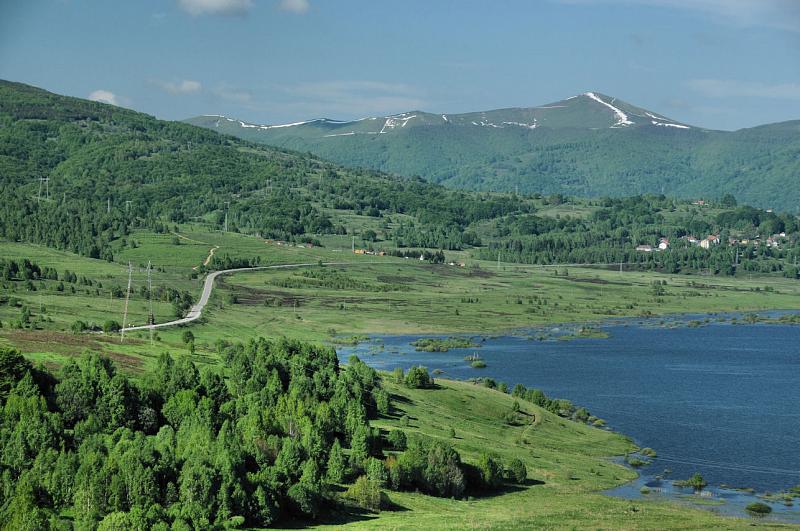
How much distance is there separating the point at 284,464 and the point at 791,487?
131 ft

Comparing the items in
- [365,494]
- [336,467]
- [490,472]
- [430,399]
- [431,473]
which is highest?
[430,399]

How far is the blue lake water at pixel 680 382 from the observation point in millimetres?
93312

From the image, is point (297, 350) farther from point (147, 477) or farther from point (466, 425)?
point (147, 477)

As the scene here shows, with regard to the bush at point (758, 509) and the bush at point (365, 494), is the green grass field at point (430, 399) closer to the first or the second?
the bush at point (365, 494)

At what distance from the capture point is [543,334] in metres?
176

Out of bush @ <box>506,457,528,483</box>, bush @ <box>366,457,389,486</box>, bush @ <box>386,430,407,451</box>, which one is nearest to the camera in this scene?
bush @ <box>366,457,389,486</box>

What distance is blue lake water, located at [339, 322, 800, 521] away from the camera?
306ft

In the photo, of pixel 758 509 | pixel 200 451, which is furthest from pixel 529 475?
pixel 200 451

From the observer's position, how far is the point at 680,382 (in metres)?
133

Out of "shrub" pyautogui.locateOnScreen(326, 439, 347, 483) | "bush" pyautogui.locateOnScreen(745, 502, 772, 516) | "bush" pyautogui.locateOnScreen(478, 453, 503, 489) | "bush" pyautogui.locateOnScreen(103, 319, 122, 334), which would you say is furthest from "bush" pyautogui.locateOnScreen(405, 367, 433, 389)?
"bush" pyautogui.locateOnScreen(745, 502, 772, 516)

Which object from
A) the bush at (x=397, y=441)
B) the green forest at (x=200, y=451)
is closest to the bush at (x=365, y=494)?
the green forest at (x=200, y=451)

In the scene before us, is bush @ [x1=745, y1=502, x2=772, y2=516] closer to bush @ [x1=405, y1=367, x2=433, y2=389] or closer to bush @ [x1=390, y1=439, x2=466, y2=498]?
bush @ [x1=390, y1=439, x2=466, y2=498]

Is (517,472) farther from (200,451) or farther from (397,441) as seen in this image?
(200,451)

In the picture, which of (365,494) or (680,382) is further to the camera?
(680,382)
